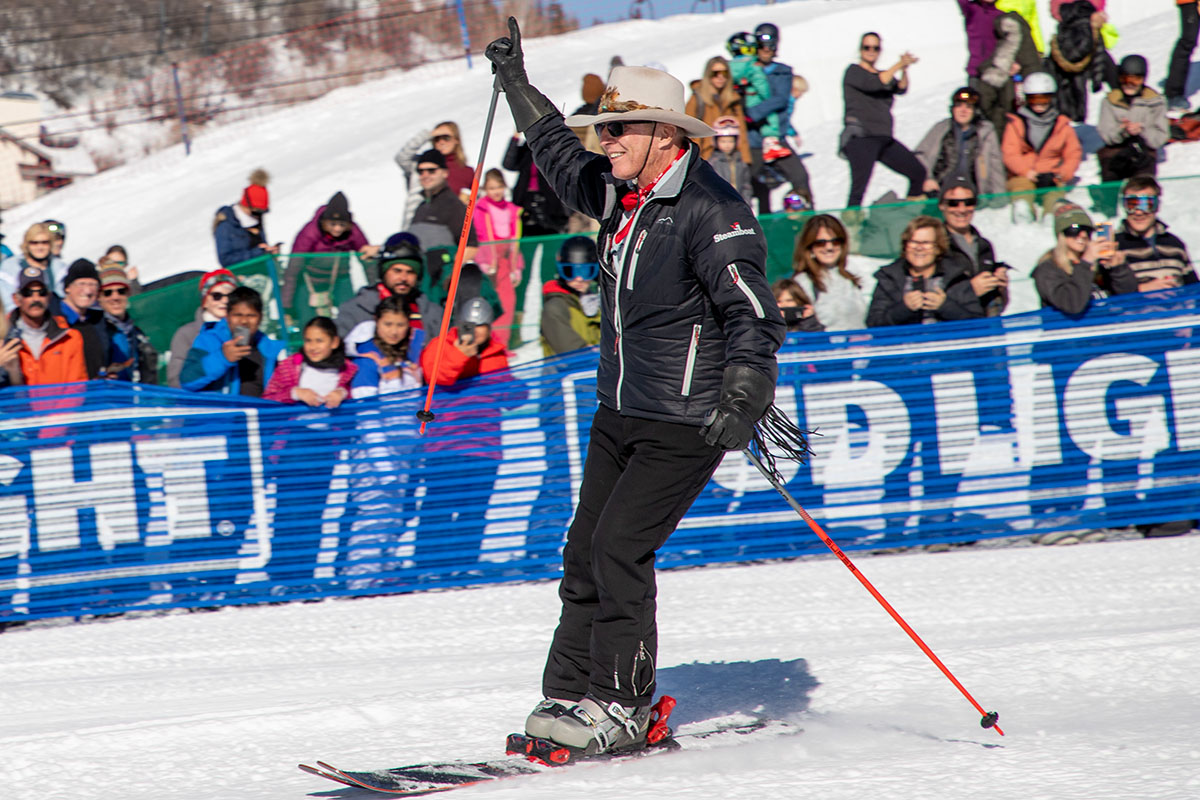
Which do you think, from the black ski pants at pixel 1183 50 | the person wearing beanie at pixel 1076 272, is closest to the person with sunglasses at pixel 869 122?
the person wearing beanie at pixel 1076 272

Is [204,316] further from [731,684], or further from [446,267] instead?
[731,684]

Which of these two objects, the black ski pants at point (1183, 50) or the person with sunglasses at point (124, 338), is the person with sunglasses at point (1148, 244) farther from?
the black ski pants at point (1183, 50)

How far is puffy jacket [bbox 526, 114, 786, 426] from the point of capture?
360 cm

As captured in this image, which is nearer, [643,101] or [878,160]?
[643,101]

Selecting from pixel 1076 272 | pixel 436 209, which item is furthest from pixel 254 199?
pixel 1076 272

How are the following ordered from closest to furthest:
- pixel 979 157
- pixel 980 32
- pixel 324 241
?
pixel 324 241 → pixel 979 157 → pixel 980 32

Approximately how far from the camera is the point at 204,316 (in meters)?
7.73

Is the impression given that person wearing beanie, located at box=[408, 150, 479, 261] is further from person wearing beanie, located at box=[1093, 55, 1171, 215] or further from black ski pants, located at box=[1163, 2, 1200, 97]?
black ski pants, located at box=[1163, 2, 1200, 97]

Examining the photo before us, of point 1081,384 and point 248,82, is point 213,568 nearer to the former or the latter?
point 1081,384

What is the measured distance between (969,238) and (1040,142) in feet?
10.8

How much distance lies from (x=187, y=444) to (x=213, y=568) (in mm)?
646

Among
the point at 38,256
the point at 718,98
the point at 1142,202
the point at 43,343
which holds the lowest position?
the point at 43,343

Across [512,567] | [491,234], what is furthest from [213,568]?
[491,234]

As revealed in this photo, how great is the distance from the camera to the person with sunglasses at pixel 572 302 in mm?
7449
